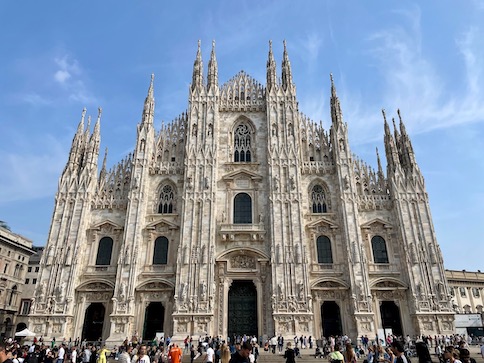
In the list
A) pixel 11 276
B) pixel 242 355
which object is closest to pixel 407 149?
pixel 242 355

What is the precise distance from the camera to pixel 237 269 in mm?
28078

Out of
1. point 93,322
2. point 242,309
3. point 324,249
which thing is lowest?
point 93,322

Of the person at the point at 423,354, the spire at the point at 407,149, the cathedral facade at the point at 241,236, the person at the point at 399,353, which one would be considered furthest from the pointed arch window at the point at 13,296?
the person at the point at 423,354

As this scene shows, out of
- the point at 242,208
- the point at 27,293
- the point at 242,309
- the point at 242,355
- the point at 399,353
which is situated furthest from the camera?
the point at 27,293

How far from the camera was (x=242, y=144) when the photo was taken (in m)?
33.3

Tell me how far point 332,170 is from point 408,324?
Result: 41.3 feet

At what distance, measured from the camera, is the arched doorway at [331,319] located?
1053 inches

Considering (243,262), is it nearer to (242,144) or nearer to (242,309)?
(242,309)

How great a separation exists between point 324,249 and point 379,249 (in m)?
4.16

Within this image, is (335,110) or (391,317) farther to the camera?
(335,110)

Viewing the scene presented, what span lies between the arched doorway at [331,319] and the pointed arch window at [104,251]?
1641 cm

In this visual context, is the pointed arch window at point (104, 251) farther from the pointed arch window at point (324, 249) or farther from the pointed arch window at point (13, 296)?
the pointed arch window at point (13, 296)

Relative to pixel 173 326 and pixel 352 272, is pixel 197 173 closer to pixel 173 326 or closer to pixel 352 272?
pixel 173 326

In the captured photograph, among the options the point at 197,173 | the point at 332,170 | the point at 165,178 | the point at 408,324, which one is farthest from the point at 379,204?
the point at 165,178
